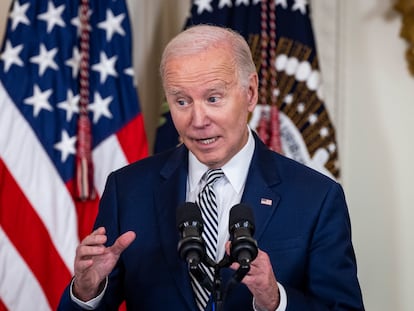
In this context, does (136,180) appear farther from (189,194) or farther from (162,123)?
(162,123)

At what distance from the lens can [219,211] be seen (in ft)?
6.01

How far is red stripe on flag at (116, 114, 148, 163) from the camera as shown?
3.14 meters

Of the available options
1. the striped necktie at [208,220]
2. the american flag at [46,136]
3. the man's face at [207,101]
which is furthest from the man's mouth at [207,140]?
the american flag at [46,136]

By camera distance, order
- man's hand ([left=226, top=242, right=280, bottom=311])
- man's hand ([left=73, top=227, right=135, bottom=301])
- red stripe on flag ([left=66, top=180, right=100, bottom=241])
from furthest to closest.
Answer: red stripe on flag ([left=66, top=180, right=100, bottom=241]) → man's hand ([left=73, top=227, right=135, bottom=301]) → man's hand ([left=226, top=242, right=280, bottom=311])

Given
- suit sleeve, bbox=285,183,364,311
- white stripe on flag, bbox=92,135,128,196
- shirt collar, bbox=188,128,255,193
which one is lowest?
white stripe on flag, bbox=92,135,128,196

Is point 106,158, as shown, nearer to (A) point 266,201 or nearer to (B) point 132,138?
(B) point 132,138

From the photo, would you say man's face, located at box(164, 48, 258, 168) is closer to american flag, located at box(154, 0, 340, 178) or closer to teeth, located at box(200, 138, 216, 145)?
teeth, located at box(200, 138, 216, 145)

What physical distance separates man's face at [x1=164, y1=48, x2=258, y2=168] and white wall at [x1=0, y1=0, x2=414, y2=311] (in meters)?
1.78

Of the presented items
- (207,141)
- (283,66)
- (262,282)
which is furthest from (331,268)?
(283,66)

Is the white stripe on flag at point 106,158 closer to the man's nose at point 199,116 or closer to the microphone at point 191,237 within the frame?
the man's nose at point 199,116

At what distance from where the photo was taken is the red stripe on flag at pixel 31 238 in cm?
288

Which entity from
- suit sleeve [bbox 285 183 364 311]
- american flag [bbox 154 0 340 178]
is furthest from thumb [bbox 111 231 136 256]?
american flag [bbox 154 0 340 178]

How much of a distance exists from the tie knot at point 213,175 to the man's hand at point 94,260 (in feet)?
0.97

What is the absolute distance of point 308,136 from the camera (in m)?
3.30
